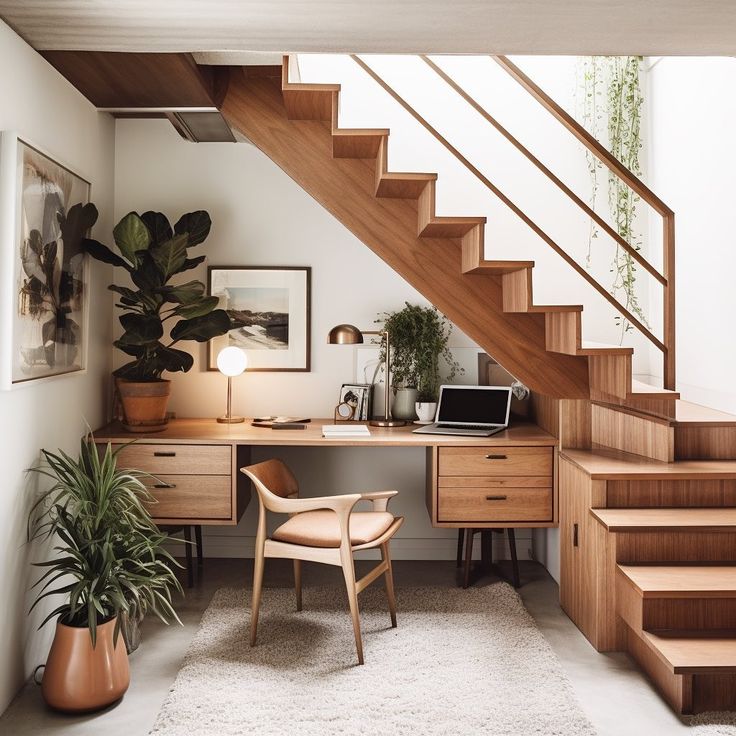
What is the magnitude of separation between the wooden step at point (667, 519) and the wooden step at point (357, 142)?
6.14 ft

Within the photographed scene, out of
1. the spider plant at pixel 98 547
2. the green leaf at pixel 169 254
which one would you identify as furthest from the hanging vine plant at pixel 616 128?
the spider plant at pixel 98 547

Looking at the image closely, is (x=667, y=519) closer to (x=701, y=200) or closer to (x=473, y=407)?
(x=473, y=407)

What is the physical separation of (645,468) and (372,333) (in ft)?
5.69

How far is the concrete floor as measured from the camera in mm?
2555

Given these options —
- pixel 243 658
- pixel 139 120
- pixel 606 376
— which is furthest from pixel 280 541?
pixel 139 120

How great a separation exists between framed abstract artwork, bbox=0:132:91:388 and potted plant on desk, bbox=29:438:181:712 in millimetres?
440

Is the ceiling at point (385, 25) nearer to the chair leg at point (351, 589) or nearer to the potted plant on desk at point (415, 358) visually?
the potted plant on desk at point (415, 358)

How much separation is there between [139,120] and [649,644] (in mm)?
3770

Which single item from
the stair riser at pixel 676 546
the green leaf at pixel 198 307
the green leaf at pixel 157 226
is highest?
the green leaf at pixel 157 226

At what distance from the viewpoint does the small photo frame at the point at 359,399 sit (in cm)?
428

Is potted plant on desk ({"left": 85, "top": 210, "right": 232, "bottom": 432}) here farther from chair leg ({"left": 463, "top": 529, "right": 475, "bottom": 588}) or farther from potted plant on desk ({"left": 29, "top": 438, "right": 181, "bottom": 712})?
chair leg ({"left": 463, "top": 529, "right": 475, "bottom": 588})

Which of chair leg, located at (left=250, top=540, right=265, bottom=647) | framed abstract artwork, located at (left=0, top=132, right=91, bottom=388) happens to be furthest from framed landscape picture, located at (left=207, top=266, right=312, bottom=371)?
chair leg, located at (left=250, top=540, right=265, bottom=647)

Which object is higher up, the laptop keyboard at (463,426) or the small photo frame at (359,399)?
the small photo frame at (359,399)

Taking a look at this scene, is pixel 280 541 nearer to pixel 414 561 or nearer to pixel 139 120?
pixel 414 561
